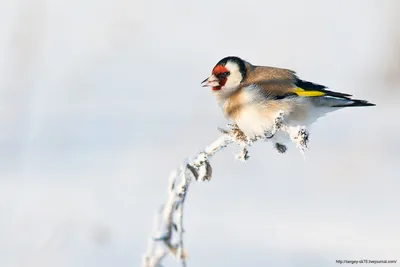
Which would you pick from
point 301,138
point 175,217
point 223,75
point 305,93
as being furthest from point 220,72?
point 175,217

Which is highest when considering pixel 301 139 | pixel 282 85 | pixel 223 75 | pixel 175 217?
pixel 223 75

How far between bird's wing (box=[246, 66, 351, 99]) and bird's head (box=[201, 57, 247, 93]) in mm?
47

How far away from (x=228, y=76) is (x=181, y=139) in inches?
66.3

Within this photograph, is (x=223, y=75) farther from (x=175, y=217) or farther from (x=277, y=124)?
(x=175, y=217)

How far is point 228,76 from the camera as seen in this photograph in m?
4.21

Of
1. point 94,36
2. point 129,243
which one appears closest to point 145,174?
point 129,243

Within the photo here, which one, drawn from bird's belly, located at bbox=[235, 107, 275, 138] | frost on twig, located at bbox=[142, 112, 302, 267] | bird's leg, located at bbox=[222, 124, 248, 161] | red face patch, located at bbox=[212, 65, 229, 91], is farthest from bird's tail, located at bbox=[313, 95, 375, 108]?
frost on twig, located at bbox=[142, 112, 302, 267]

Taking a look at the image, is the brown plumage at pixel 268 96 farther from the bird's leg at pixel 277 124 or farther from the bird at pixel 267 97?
the bird's leg at pixel 277 124

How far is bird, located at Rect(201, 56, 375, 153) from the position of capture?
3.86 metres

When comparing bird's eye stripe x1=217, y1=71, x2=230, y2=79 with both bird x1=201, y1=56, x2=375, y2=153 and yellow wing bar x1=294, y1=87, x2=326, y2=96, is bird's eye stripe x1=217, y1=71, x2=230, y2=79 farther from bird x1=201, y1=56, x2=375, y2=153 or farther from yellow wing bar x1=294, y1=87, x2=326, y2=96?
yellow wing bar x1=294, y1=87, x2=326, y2=96

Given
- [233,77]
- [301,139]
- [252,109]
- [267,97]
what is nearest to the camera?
[301,139]

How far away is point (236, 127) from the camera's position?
361 cm

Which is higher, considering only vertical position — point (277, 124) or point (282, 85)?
point (282, 85)

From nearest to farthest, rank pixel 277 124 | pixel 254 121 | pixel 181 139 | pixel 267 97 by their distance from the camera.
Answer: pixel 277 124, pixel 254 121, pixel 267 97, pixel 181 139
